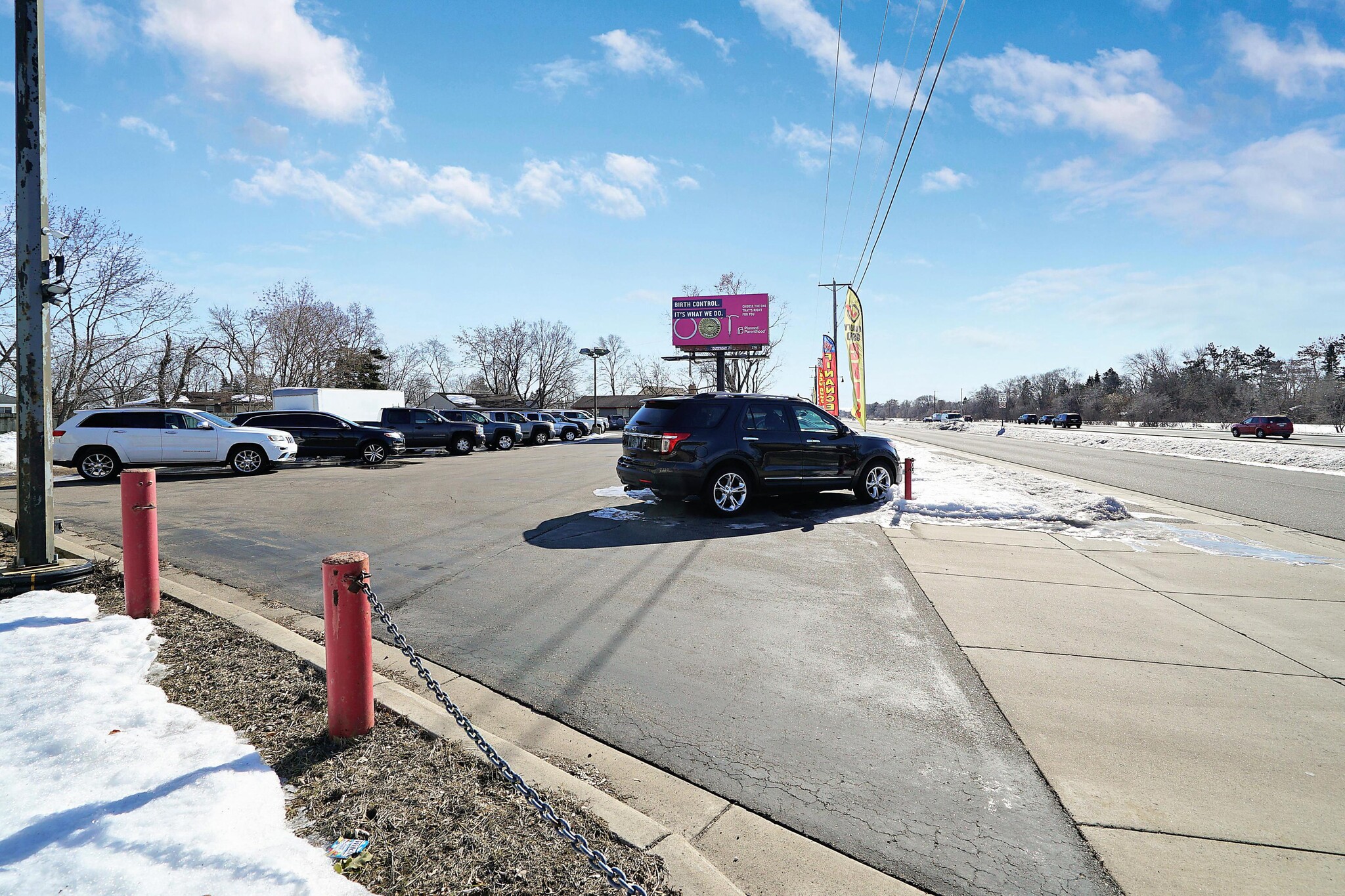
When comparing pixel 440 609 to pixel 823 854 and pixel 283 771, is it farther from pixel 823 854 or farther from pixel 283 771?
pixel 823 854

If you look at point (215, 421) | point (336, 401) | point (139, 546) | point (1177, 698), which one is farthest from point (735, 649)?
point (336, 401)

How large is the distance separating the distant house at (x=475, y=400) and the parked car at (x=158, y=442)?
3223 cm

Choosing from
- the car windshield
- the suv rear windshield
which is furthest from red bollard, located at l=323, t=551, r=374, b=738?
the car windshield

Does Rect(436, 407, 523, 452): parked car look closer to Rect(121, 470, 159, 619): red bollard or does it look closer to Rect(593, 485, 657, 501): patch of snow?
Rect(593, 485, 657, 501): patch of snow

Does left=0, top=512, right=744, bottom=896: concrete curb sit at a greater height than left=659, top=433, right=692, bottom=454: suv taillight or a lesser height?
lesser

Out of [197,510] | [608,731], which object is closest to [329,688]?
[608,731]

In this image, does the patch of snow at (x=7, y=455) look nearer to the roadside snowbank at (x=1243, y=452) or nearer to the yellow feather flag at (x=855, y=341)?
the yellow feather flag at (x=855, y=341)

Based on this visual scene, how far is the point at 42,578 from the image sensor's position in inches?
217

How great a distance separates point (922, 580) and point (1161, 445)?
31.6 meters

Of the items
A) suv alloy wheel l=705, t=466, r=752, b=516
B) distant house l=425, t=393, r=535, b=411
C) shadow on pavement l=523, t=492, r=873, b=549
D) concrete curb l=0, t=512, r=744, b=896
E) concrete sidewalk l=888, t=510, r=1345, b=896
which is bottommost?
concrete sidewalk l=888, t=510, r=1345, b=896

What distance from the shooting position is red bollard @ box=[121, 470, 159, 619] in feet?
15.7

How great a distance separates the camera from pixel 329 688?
307cm

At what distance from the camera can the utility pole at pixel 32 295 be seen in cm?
563

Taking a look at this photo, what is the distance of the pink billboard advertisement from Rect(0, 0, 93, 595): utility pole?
124ft
